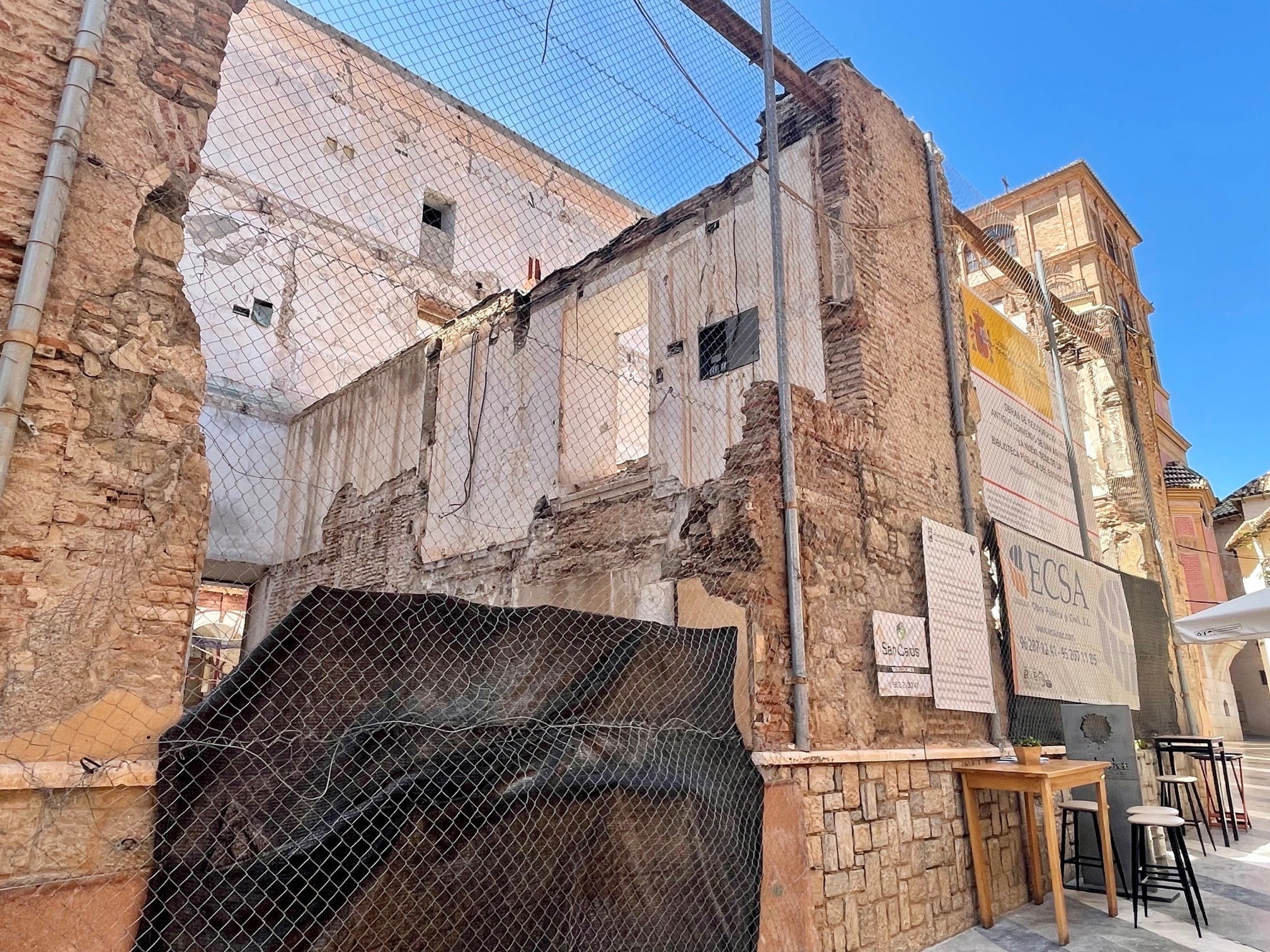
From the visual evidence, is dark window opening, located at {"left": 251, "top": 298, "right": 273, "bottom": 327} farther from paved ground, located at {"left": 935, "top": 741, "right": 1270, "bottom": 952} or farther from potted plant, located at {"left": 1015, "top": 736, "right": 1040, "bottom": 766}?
paved ground, located at {"left": 935, "top": 741, "right": 1270, "bottom": 952}

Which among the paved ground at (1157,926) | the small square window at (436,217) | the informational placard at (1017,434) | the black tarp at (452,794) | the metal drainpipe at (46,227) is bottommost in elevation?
the paved ground at (1157,926)

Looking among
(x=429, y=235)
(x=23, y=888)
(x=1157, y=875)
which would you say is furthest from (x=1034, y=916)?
(x=429, y=235)

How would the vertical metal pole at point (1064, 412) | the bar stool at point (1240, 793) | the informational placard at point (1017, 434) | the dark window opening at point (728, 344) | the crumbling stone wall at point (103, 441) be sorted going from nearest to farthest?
the crumbling stone wall at point (103, 441) → the dark window opening at point (728, 344) → the informational placard at point (1017, 434) → the bar stool at point (1240, 793) → the vertical metal pole at point (1064, 412)

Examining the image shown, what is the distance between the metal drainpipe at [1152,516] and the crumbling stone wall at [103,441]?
37.9 feet

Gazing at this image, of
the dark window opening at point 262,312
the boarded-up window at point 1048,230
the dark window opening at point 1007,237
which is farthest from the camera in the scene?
the boarded-up window at point 1048,230

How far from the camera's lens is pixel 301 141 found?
1124cm

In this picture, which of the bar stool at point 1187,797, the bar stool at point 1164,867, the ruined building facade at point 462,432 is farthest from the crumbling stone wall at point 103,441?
the bar stool at point 1187,797

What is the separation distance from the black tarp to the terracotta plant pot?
2194 mm

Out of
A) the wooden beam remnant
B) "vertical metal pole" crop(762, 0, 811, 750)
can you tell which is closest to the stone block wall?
"vertical metal pole" crop(762, 0, 811, 750)

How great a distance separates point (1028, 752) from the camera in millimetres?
5176

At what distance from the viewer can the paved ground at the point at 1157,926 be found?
15.5 feet

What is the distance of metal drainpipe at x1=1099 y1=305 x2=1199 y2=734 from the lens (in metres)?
9.99

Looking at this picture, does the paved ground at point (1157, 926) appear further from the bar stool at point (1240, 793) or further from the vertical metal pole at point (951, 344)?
the vertical metal pole at point (951, 344)

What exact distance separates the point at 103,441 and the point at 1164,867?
7.33 metres
